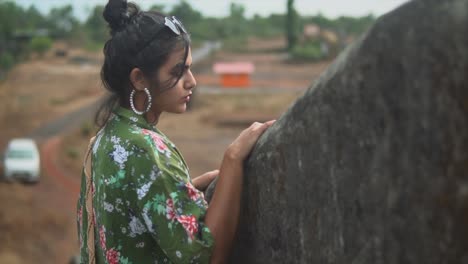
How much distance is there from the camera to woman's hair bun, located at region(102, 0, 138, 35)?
2.00 meters

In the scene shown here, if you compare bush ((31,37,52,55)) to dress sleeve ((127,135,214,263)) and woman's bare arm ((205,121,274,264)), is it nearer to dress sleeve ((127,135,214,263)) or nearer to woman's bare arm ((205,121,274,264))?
woman's bare arm ((205,121,274,264))

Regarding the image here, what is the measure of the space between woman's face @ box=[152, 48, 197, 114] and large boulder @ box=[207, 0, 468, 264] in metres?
0.27

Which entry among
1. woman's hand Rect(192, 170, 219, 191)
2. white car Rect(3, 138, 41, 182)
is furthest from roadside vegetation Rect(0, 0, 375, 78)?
woman's hand Rect(192, 170, 219, 191)

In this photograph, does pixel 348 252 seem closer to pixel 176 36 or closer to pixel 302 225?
pixel 302 225

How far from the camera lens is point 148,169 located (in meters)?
1.82

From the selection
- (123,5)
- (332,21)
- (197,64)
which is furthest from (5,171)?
(332,21)

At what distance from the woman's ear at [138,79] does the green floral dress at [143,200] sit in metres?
0.08

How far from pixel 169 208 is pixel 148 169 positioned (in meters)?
0.11

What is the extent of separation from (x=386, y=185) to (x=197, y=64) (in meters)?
41.7

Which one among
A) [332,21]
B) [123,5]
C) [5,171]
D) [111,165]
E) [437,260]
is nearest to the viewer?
[437,260]

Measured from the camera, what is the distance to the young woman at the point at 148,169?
1.81 metres

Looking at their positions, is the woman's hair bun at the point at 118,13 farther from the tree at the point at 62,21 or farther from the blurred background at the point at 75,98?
the tree at the point at 62,21

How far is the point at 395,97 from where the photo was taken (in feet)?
5.07

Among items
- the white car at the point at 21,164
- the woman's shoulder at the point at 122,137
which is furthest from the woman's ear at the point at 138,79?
the white car at the point at 21,164
